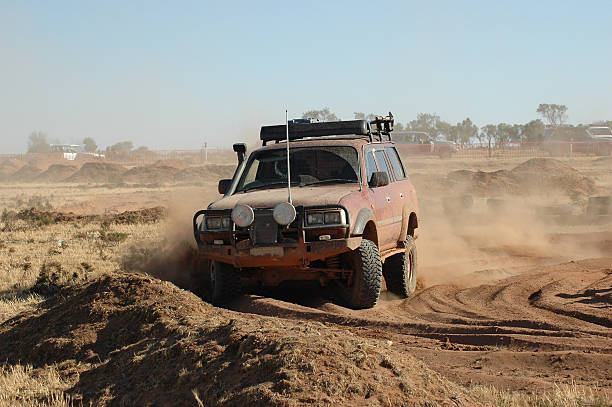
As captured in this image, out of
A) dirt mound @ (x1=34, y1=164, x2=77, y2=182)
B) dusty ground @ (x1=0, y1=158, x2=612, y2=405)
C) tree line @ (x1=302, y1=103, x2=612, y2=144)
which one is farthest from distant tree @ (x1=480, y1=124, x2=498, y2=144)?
dusty ground @ (x1=0, y1=158, x2=612, y2=405)

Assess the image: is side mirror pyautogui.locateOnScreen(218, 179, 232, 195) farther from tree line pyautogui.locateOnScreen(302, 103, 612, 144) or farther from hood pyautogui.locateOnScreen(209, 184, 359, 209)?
tree line pyautogui.locateOnScreen(302, 103, 612, 144)

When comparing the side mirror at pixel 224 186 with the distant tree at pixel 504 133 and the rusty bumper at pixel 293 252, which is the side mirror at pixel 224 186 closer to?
the rusty bumper at pixel 293 252

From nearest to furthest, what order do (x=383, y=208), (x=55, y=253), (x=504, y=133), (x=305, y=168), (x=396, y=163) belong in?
(x=383, y=208), (x=305, y=168), (x=396, y=163), (x=55, y=253), (x=504, y=133)

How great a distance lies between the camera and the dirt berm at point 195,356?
5367mm

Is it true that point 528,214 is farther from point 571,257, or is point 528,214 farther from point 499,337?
point 499,337

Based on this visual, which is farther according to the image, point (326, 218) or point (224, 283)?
point (224, 283)

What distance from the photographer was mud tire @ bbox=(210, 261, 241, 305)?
10086 millimetres

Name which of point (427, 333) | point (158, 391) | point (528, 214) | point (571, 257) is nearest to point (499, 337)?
point (427, 333)

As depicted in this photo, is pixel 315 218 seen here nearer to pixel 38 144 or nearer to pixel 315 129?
pixel 315 129

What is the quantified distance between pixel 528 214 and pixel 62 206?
18.3m

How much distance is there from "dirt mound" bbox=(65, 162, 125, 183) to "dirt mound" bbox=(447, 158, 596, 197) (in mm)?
27836

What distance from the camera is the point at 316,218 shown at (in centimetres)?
936

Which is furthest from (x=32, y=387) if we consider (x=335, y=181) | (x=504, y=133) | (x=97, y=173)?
(x=504, y=133)

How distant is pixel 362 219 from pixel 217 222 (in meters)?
1.66
